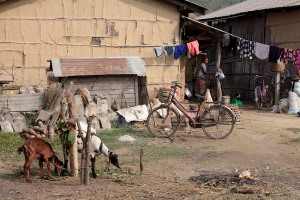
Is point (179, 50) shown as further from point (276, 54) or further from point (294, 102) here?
point (294, 102)

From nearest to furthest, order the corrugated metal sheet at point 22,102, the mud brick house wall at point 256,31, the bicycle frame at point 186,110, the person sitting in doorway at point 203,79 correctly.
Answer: the bicycle frame at point 186,110, the corrugated metal sheet at point 22,102, the mud brick house wall at point 256,31, the person sitting in doorway at point 203,79

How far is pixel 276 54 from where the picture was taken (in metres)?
15.7

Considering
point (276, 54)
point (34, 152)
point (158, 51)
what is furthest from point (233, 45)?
point (34, 152)

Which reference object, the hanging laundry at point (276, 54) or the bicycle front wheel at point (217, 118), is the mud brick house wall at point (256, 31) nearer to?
the hanging laundry at point (276, 54)

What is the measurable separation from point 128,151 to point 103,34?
257 inches

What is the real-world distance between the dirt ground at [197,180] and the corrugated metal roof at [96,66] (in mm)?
3420

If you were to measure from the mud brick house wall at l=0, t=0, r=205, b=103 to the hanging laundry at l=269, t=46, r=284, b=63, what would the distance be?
314 centimetres

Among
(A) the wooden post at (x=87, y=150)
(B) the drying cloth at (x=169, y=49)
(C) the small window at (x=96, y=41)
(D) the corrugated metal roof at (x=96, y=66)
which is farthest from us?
(B) the drying cloth at (x=169, y=49)

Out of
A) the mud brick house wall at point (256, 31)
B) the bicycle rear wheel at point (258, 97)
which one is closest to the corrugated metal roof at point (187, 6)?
the mud brick house wall at point (256, 31)

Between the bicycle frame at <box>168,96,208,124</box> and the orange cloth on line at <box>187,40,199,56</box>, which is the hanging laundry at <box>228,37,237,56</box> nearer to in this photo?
the orange cloth on line at <box>187,40,199,56</box>

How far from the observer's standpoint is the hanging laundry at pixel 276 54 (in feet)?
51.0

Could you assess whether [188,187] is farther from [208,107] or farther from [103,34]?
[103,34]

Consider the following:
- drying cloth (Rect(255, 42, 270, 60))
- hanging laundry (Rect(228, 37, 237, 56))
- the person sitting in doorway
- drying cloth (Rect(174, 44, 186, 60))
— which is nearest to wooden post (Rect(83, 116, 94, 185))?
drying cloth (Rect(174, 44, 186, 60))

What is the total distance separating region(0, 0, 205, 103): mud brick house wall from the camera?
13742 mm
